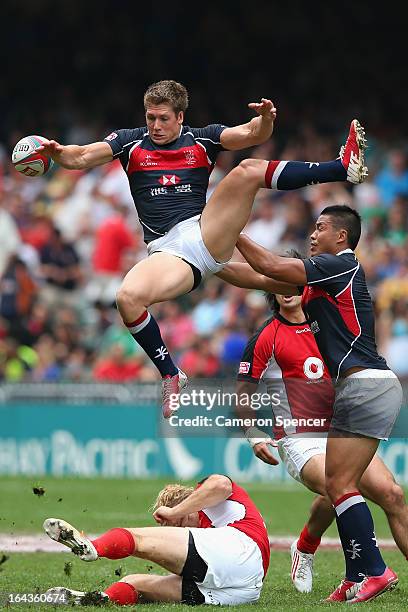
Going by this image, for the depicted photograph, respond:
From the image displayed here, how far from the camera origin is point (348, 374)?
7.98m

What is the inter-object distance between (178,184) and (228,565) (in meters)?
2.61

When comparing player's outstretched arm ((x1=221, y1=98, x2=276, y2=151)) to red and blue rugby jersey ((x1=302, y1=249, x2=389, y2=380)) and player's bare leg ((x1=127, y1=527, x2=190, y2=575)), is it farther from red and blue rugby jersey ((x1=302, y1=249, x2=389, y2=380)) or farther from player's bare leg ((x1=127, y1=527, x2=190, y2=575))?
player's bare leg ((x1=127, y1=527, x2=190, y2=575))

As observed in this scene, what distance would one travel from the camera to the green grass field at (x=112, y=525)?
8.23 metres

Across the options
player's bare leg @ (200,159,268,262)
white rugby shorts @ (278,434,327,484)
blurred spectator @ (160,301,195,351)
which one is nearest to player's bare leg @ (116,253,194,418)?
player's bare leg @ (200,159,268,262)

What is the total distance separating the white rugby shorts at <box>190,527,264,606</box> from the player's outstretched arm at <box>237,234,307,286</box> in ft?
5.28

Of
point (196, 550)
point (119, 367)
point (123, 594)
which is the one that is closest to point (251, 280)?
point (196, 550)

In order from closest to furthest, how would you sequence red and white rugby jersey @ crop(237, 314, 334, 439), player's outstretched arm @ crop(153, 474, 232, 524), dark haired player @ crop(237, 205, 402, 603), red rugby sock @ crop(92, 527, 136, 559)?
1. red rugby sock @ crop(92, 527, 136, 559)
2. player's outstretched arm @ crop(153, 474, 232, 524)
3. dark haired player @ crop(237, 205, 402, 603)
4. red and white rugby jersey @ crop(237, 314, 334, 439)

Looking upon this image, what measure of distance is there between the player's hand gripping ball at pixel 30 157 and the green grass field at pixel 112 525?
2298 mm

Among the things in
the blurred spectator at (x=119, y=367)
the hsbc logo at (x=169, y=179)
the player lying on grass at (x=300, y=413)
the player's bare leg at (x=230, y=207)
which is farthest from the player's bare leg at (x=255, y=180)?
the blurred spectator at (x=119, y=367)

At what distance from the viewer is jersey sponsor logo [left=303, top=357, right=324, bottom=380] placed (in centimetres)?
905

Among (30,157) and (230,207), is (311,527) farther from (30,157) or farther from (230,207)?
(30,157)

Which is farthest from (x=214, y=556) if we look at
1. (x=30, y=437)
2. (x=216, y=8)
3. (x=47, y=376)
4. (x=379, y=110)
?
(x=216, y=8)

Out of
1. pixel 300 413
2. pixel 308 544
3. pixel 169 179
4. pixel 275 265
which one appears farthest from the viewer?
pixel 300 413

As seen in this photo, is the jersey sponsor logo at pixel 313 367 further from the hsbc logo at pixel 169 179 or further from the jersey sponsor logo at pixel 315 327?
the hsbc logo at pixel 169 179
